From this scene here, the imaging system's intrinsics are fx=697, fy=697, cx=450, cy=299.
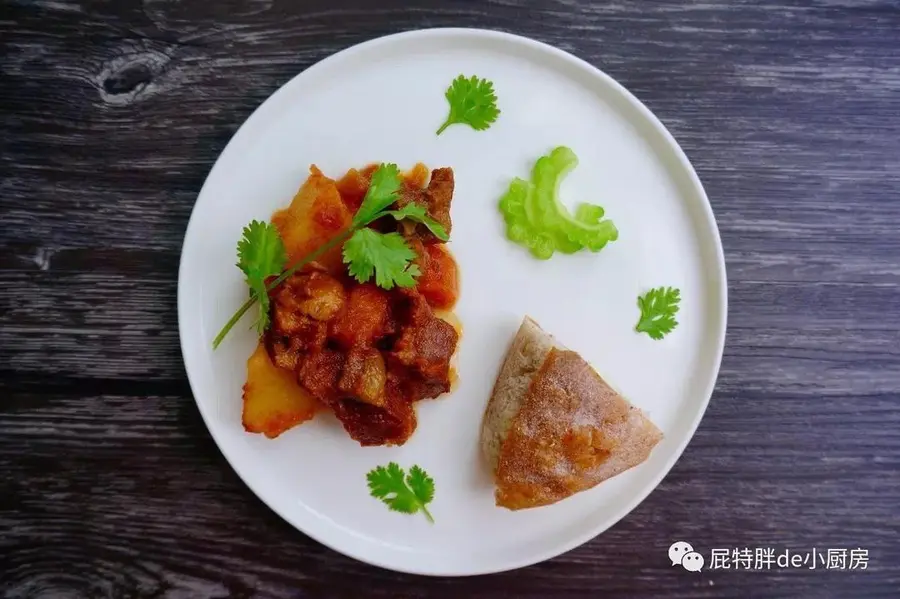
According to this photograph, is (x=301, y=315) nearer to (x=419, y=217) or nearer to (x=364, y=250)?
(x=364, y=250)

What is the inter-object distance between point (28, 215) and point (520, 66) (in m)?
2.09

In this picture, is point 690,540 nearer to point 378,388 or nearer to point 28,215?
point 378,388

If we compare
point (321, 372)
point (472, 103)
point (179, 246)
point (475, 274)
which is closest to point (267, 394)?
point (321, 372)

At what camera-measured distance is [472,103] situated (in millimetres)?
2699

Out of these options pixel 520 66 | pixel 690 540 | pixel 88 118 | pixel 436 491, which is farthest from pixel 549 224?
pixel 88 118

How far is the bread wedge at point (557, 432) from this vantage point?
2.50 meters

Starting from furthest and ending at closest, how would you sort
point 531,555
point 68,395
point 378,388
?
point 68,395 → point 531,555 → point 378,388

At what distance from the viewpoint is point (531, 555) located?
2.64 m

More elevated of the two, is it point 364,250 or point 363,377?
point 364,250

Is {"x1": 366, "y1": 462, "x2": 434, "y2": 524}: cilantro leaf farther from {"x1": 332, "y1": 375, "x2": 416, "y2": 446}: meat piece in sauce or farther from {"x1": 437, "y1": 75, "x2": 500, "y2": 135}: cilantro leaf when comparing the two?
{"x1": 437, "y1": 75, "x2": 500, "y2": 135}: cilantro leaf

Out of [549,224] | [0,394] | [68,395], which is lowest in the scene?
[0,394]

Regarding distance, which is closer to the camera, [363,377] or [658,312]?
[363,377]

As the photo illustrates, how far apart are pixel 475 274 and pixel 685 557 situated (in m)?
1.47

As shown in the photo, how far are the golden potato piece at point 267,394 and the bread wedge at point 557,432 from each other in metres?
0.75
